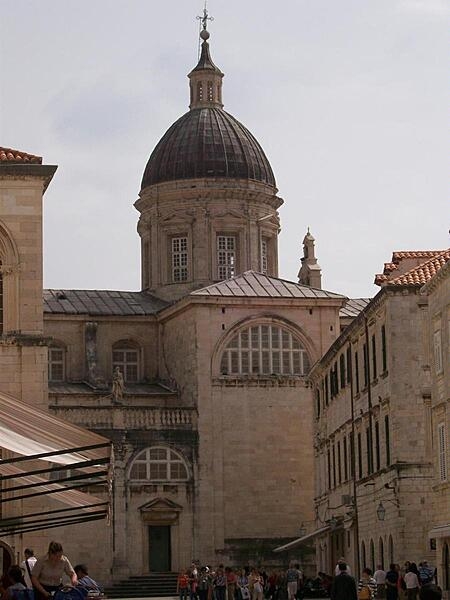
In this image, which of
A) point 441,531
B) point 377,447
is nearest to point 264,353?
point 377,447

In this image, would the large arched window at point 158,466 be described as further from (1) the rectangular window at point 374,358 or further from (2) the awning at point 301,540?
(1) the rectangular window at point 374,358

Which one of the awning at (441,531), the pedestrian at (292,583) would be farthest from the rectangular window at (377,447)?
the awning at (441,531)

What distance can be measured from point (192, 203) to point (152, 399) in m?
10.7

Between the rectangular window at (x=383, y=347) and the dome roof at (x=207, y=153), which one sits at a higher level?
the dome roof at (x=207, y=153)

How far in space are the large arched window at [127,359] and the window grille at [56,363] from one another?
8.05ft

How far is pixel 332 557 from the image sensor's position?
61062 millimetres

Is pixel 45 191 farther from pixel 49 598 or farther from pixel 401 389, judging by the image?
pixel 49 598

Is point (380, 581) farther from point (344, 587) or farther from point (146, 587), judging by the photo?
point (146, 587)

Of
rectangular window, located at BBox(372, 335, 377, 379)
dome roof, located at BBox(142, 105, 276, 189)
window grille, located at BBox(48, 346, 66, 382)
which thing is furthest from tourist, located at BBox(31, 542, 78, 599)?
dome roof, located at BBox(142, 105, 276, 189)

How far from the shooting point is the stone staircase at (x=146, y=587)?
65.1 m

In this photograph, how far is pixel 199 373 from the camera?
7000 centimetres

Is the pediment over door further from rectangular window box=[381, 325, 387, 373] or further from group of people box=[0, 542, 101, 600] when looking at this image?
group of people box=[0, 542, 101, 600]

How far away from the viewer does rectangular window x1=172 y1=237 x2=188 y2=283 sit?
78.9 m

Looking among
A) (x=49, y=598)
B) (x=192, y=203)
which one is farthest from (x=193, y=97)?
(x=49, y=598)
